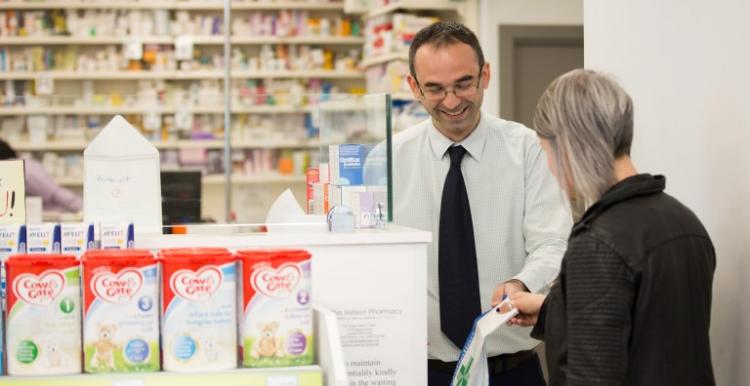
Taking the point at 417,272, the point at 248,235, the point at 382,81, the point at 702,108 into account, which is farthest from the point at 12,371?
the point at 382,81

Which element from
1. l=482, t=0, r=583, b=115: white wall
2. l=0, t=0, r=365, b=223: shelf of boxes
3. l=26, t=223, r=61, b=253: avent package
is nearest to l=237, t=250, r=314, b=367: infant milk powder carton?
l=26, t=223, r=61, b=253: avent package

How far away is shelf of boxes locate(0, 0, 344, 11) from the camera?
8.79 metres

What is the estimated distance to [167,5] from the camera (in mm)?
8883

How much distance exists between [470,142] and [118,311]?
139cm

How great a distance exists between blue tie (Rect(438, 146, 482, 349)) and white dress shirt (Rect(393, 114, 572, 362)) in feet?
0.15

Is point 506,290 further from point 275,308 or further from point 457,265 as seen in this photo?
point 275,308

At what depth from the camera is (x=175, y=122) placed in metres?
7.83

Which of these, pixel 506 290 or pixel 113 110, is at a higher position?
pixel 113 110

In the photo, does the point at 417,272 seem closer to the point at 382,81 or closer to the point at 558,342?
the point at 558,342

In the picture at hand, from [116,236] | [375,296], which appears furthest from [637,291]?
[116,236]

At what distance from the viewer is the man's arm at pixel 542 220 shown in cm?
264

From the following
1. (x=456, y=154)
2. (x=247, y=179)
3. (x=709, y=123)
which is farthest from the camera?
(x=247, y=179)

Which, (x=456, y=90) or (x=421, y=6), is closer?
(x=456, y=90)

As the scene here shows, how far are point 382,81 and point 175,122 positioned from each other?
1.72 metres
